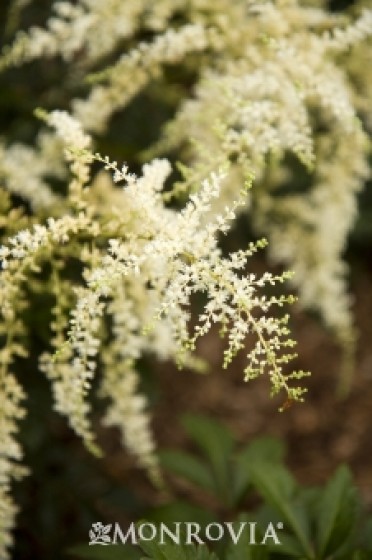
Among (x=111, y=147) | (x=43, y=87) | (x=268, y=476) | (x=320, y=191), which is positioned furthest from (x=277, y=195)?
(x=268, y=476)

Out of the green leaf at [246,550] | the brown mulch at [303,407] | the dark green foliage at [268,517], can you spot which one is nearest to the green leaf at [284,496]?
the dark green foliage at [268,517]

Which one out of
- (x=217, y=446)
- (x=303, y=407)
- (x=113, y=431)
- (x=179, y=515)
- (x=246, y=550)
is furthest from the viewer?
(x=303, y=407)

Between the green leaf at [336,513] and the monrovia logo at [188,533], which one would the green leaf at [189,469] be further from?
the green leaf at [336,513]

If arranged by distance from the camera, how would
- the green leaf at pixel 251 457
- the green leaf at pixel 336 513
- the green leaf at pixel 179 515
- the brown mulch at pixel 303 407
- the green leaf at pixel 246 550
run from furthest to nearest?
the brown mulch at pixel 303 407
the green leaf at pixel 251 457
the green leaf at pixel 179 515
the green leaf at pixel 336 513
the green leaf at pixel 246 550

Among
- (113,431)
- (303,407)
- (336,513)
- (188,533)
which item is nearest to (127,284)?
(188,533)

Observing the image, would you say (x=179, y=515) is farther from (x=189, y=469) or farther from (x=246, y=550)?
(x=246, y=550)

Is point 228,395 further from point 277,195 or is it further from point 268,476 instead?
point 268,476
